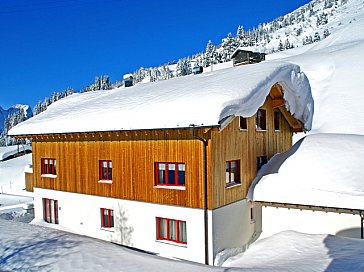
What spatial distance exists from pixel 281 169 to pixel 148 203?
5.78 meters

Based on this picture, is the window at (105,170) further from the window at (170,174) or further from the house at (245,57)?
the house at (245,57)

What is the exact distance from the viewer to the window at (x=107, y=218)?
1384 centimetres

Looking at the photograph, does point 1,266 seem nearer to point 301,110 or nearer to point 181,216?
point 181,216

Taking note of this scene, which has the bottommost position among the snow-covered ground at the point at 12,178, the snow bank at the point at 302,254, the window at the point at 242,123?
the snow-covered ground at the point at 12,178

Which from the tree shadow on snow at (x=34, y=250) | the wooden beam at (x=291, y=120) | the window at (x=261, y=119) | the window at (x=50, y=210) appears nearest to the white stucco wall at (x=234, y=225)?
the window at (x=261, y=119)

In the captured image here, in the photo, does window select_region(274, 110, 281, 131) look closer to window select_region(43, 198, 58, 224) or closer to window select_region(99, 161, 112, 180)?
window select_region(99, 161, 112, 180)

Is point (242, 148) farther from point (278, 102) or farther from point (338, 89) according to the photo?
point (338, 89)

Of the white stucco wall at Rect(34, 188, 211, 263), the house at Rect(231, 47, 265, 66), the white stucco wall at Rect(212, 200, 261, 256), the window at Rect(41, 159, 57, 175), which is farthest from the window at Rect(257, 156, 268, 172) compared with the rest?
the window at Rect(41, 159, 57, 175)

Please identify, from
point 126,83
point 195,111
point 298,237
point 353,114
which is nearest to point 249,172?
point 298,237

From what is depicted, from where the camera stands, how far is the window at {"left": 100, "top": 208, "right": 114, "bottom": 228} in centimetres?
1384

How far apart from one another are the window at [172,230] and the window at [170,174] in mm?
1415

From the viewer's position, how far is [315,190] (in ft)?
39.3

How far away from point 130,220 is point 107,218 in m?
1.62

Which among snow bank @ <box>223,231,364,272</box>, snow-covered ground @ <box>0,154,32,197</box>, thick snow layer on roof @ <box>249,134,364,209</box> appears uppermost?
thick snow layer on roof @ <box>249,134,364,209</box>
